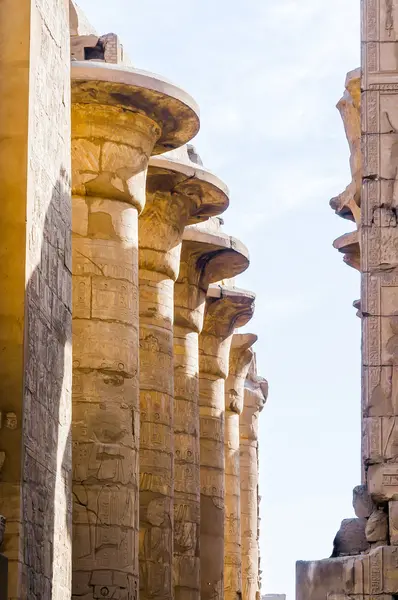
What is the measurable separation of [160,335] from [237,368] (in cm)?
1150

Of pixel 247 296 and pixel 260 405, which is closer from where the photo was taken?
pixel 247 296

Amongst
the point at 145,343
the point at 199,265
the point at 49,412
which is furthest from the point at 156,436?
the point at 49,412

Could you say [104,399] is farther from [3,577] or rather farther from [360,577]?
[3,577]

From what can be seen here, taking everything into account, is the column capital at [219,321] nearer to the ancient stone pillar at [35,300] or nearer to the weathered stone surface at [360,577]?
the weathered stone surface at [360,577]

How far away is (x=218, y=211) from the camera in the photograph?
25734mm

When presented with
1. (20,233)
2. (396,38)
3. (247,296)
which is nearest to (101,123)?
(396,38)

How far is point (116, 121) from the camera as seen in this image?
2133 centimetres

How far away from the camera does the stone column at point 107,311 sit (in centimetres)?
2056

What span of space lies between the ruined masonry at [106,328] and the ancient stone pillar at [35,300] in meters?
0.02

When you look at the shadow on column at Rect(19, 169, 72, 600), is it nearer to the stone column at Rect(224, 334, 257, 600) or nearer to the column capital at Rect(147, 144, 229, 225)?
the column capital at Rect(147, 144, 229, 225)

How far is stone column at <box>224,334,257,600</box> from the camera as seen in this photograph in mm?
34219

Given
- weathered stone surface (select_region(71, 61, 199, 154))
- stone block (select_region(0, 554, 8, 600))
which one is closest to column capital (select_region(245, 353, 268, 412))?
weathered stone surface (select_region(71, 61, 199, 154))

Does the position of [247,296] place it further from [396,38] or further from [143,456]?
[396,38]

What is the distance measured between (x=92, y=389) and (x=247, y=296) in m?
11.2
